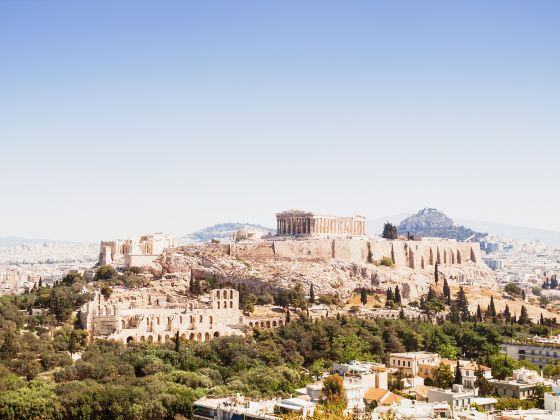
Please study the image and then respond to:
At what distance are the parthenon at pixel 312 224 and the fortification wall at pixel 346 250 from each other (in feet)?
16.8

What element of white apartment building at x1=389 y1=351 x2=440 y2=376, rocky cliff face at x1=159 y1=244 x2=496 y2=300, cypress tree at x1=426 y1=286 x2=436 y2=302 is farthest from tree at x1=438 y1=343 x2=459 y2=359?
cypress tree at x1=426 y1=286 x2=436 y2=302

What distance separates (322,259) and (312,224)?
844cm

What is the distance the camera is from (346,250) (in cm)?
8619

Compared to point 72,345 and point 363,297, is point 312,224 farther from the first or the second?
point 72,345

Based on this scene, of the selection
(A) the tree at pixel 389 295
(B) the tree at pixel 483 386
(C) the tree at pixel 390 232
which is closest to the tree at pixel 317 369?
(B) the tree at pixel 483 386

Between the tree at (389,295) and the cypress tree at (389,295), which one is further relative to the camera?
the cypress tree at (389,295)

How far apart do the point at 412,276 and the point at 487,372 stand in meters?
35.6

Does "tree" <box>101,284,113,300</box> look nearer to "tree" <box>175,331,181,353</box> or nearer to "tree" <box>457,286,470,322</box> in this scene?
"tree" <box>175,331,181,353</box>

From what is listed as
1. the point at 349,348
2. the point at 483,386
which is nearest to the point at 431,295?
the point at 349,348

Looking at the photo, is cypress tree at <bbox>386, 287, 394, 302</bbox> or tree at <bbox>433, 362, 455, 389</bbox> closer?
tree at <bbox>433, 362, 455, 389</bbox>

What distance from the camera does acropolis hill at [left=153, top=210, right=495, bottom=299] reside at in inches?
3076

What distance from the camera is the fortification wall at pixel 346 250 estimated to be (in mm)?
84188

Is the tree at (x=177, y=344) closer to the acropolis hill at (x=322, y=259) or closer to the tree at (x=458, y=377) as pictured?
the tree at (x=458, y=377)

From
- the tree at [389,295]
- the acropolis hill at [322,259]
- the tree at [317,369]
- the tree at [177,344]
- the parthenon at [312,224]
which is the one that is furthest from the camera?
the parthenon at [312,224]
